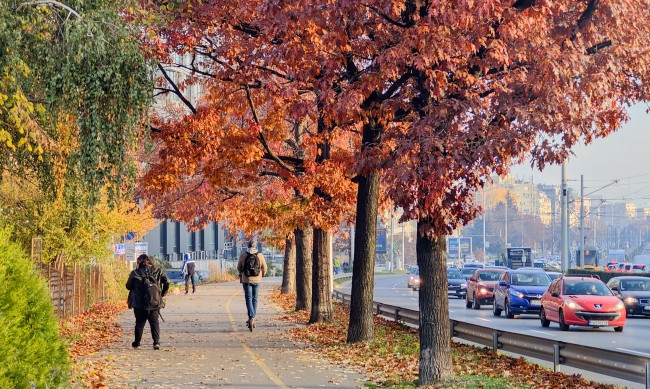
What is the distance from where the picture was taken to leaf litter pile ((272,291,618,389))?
14891 millimetres

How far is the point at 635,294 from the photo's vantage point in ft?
122

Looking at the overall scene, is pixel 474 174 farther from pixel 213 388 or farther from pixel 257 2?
pixel 257 2

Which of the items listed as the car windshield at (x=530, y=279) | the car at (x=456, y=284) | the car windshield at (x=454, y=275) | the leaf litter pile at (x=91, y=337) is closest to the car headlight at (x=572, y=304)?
the car windshield at (x=530, y=279)

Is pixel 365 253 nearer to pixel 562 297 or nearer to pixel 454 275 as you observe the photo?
pixel 562 297

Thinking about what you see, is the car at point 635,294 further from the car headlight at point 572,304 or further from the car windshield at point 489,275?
the car headlight at point 572,304

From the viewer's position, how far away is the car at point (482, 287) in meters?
40.9

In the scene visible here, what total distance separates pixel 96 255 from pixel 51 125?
55.0 ft

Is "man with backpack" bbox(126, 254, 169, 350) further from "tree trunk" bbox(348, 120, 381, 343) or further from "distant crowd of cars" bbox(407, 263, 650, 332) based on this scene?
"distant crowd of cars" bbox(407, 263, 650, 332)

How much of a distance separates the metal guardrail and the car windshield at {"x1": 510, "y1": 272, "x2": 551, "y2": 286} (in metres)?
14.7

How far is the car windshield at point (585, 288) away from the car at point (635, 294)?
703cm

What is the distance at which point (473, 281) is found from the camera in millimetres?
42094

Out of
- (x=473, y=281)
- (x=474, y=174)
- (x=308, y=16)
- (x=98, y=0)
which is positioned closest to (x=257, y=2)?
(x=308, y=16)

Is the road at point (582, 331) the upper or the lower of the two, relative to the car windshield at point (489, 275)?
lower

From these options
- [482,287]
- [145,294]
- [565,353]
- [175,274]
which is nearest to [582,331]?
[482,287]
